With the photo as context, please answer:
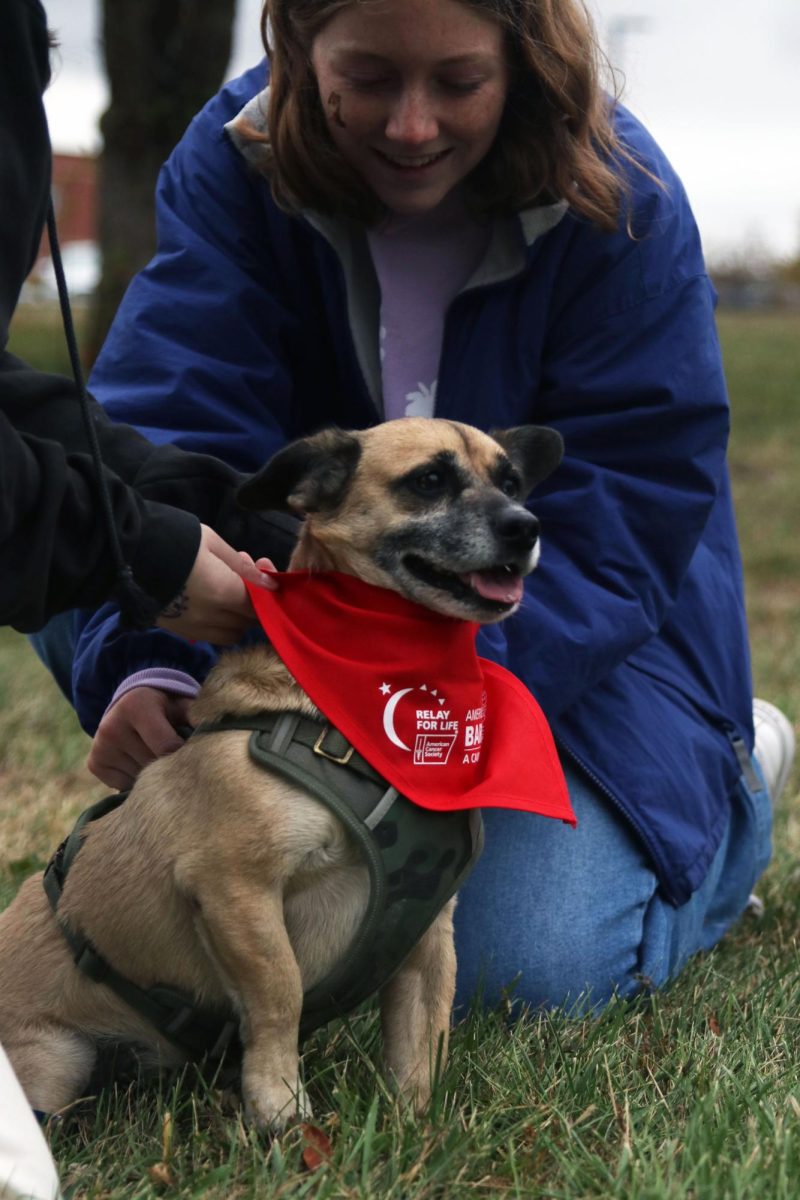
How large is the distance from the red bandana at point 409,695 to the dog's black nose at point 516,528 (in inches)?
7.4

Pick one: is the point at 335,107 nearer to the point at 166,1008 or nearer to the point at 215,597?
the point at 215,597

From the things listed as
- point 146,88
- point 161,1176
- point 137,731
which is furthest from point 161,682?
point 146,88

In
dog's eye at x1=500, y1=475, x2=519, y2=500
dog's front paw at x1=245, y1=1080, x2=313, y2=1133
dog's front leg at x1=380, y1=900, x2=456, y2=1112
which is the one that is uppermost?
dog's eye at x1=500, y1=475, x2=519, y2=500

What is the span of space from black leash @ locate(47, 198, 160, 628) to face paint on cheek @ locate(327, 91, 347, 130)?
85cm

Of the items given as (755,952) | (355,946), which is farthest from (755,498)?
(355,946)

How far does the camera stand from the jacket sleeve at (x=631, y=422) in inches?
125

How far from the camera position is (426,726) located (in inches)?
98.1

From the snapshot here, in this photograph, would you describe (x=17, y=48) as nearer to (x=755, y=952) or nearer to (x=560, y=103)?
(x=560, y=103)

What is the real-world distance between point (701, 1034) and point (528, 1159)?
2.25ft

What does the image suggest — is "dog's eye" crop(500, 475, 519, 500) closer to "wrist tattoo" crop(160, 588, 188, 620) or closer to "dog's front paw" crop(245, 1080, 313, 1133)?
"wrist tattoo" crop(160, 588, 188, 620)

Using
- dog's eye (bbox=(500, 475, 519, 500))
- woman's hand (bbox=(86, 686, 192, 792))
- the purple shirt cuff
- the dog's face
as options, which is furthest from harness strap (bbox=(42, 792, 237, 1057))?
dog's eye (bbox=(500, 475, 519, 500))

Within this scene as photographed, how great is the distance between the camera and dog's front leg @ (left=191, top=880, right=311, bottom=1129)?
7.64 ft

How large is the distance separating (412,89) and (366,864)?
1.53 metres

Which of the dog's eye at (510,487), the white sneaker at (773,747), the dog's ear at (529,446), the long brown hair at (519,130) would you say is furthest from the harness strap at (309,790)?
the white sneaker at (773,747)
